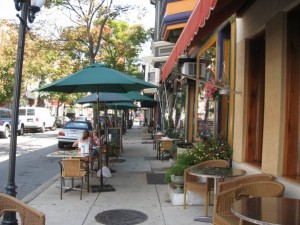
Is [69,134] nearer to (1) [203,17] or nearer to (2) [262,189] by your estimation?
(2) [262,189]

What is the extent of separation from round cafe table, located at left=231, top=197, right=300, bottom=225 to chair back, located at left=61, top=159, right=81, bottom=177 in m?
4.72

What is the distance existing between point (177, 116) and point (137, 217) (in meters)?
12.4

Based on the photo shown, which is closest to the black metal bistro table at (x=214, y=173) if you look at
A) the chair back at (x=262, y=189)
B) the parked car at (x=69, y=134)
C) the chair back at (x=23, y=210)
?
the chair back at (x=262, y=189)

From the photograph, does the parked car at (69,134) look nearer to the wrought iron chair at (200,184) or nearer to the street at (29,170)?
the street at (29,170)

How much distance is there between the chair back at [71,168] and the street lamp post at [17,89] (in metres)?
2.83

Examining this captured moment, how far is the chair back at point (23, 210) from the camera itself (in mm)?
3309

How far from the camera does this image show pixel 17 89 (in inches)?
201

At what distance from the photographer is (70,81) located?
7.86 m

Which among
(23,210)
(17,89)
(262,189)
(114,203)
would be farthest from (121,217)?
(23,210)

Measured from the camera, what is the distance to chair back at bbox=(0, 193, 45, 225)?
3.31 meters

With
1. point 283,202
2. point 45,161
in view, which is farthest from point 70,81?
point 45,161

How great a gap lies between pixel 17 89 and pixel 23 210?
2141 millimetres

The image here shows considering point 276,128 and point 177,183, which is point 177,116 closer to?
point 177,183

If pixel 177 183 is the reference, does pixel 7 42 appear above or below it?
above
